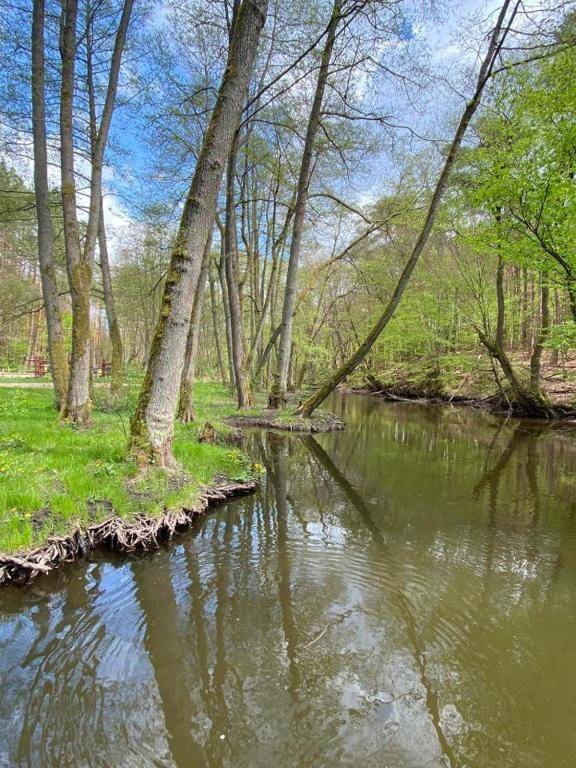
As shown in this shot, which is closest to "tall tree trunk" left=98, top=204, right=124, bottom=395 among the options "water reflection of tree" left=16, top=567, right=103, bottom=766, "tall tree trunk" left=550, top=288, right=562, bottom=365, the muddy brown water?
the muddy brown water

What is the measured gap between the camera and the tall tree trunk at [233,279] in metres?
10.9

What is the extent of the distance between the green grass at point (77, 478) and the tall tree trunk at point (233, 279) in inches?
224

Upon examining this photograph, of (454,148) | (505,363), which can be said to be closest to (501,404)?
(505,363)

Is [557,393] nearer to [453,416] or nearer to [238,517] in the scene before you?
[453,416]

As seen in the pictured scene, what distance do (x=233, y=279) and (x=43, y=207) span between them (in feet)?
18.0

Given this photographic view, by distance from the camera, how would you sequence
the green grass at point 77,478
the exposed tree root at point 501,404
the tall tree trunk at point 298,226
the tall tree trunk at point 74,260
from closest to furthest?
the green grass at point 77,478 < the tall tree trunk at point 74,260 < the tall tree trunk at point 298,226 < the exposed tree root at point 501,404

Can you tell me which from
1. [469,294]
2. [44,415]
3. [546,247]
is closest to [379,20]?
[546,247]

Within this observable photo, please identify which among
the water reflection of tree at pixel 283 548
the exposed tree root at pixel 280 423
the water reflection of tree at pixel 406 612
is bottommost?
the water reflection of tree at pixel 406 612

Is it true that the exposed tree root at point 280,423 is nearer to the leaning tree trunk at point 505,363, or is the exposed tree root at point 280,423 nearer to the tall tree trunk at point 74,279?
the tall tree trunk at point 74,279

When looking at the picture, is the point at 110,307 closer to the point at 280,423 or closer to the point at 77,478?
the point at 280,423

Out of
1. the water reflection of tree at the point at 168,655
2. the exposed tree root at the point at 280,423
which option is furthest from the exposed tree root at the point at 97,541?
the exposed tree root at the point at 280,423

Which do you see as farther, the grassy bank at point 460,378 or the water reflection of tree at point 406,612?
the grassy bank at point 460,378

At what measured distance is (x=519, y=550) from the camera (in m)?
4.59

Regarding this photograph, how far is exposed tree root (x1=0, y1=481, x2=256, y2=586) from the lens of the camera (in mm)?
3422
